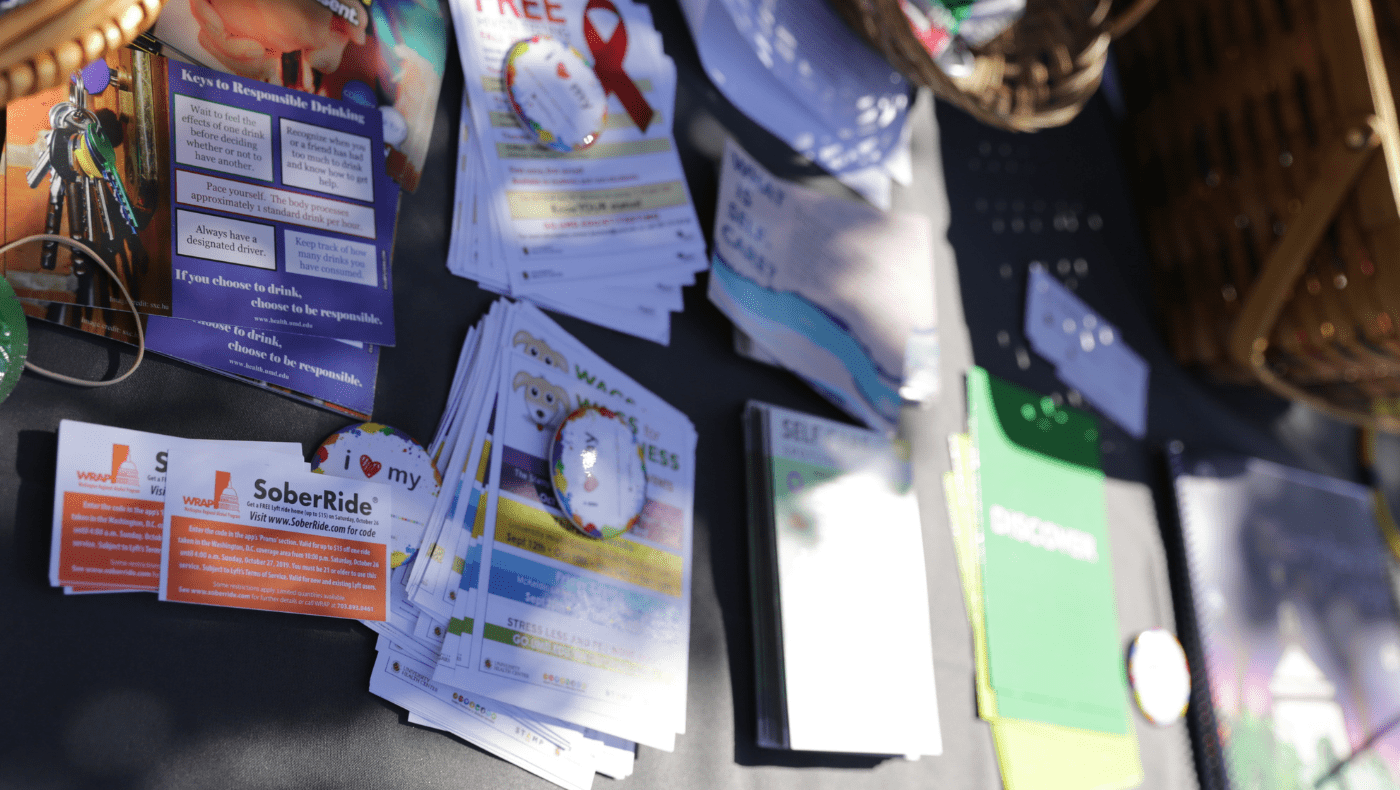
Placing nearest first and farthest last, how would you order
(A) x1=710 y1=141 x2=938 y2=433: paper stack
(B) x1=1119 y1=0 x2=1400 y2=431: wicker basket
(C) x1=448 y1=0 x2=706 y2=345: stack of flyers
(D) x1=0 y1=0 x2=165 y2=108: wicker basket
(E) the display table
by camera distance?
(D) x1=0 y1=0 x2=165 y2=108: wicker basket
(E) the display table
(C) x1=448 y1=0 x2=706 y2=345: stack of flyers
(A) x1=710 y1=141 x2=938 y2=433: paper stack
(B) x1=1119 y1=0 x2=1400 y2=431: wicker basket

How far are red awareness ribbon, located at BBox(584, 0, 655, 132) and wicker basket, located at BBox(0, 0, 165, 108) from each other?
0.41 meters

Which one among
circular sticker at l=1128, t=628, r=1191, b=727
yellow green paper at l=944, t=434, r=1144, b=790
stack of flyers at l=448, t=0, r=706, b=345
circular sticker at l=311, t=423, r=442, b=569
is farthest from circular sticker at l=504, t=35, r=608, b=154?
circular sticker at l=1128, t=628, r=1191, b=727

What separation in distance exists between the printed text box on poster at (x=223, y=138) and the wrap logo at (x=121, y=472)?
0.16 meters

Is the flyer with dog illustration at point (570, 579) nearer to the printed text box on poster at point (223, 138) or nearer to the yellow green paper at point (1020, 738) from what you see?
the printed text box on poster at point (223, 138)

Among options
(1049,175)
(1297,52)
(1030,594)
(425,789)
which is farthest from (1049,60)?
(425,789)

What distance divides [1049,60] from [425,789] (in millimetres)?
952

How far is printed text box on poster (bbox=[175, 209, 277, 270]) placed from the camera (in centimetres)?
49

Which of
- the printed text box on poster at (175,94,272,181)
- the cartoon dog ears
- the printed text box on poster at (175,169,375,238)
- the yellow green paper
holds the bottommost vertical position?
the yellow green paper

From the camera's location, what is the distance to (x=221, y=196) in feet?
1.67

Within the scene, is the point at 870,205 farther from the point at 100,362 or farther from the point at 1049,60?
the point at 100,362

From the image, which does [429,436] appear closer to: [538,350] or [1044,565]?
[538,350]

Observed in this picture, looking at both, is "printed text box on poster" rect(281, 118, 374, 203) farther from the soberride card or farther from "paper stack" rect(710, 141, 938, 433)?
the soberride card

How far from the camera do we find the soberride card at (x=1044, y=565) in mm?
893

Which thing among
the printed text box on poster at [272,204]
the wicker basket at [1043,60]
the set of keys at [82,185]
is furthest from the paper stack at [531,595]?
the wicker basket at [1043,60]
